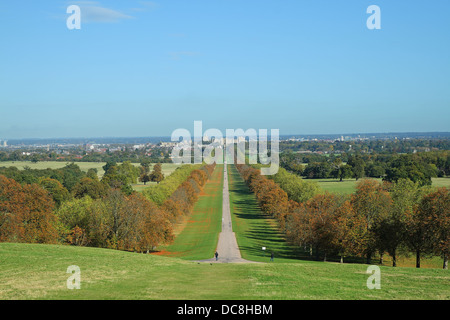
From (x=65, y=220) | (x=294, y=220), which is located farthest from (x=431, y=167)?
(x=65, y=220)

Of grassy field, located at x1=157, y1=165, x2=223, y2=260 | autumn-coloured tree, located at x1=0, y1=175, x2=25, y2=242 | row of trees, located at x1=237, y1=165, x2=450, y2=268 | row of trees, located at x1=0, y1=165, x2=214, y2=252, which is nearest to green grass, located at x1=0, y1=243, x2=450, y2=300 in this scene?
autumn-coloured tree, located at x1=0, y1=175, x2=25, y2=242

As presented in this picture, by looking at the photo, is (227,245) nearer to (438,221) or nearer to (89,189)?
(438,221)

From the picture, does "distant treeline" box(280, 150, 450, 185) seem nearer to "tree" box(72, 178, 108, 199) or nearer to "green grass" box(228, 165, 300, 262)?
"green grass" box(228, 165, 300, 262)

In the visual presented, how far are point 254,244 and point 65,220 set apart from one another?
→ 76.1ft

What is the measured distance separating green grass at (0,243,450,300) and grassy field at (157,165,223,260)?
18109 millimetres

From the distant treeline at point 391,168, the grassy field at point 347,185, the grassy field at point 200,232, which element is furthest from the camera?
the distant treeline at point 391,168

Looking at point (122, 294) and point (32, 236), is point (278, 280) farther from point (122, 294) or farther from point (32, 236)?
point (32, 236)

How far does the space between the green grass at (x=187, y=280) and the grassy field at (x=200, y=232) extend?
59.4 ft

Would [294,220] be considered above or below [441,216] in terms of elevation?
below

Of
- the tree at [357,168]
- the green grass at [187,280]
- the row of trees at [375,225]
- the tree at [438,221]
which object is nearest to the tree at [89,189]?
the row of trees at [375,225]

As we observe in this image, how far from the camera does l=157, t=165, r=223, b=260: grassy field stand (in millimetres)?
47644

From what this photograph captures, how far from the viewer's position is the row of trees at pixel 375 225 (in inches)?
1399

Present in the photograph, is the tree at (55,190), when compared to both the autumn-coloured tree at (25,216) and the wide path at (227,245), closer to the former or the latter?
the wide path at (227,245)

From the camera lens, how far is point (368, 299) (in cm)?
1791
